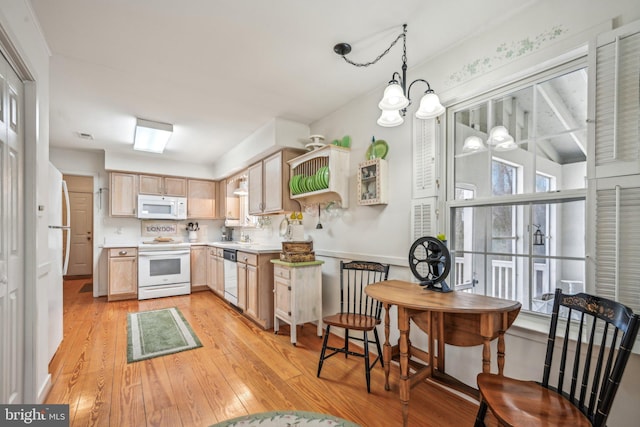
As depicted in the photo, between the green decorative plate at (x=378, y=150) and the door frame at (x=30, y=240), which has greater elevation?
the green decorative plate at (x=378, y=150)

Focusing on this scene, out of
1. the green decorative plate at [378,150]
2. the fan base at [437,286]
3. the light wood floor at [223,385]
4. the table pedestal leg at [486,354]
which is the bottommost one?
the light wood floor at [223,385]

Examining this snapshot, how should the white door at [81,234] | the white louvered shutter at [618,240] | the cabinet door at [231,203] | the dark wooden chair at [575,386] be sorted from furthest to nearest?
the white door at [81,234]
the cabinet door at [231,203]
the white louvered shutter at [618,240]
the dark wooden chair at [575,386]

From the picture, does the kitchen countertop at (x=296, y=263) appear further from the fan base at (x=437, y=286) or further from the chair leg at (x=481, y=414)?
the chair leg at (x=481, y=414)

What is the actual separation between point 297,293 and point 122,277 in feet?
11.6

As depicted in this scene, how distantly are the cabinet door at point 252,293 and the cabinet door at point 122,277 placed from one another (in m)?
2.51

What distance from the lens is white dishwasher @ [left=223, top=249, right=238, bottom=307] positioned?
413 cm

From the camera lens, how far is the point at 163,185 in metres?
5.56

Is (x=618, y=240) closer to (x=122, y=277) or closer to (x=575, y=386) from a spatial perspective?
(x=575, y=386)

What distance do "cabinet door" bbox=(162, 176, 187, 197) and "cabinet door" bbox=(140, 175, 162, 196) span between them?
0.28 feet

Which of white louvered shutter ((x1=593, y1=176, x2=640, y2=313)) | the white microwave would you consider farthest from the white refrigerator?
white louvered shutter ((x1=593, y1=176, x2=640, y2=313))

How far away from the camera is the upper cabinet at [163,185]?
5398 millimetres

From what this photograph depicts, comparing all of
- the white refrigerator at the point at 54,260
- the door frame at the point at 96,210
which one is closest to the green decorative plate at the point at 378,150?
the white refrigerator at the point at 54,260

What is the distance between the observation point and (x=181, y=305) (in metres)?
4.51

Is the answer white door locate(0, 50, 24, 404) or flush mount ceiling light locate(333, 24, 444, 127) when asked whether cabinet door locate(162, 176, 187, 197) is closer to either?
white door locate(0, 50, 24, 404)
